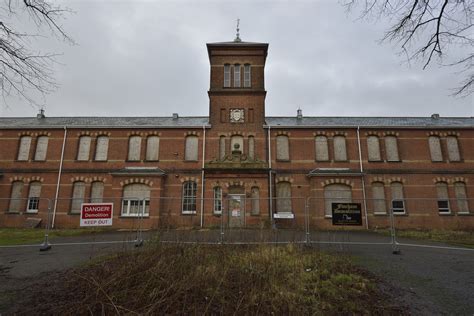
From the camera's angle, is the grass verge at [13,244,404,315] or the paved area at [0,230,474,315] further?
the paved area at [0,230,474,315]

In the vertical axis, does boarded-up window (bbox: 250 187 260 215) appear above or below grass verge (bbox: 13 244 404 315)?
above

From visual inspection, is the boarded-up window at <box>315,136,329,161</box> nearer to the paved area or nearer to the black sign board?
the paved area

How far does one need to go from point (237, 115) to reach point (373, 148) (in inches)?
452

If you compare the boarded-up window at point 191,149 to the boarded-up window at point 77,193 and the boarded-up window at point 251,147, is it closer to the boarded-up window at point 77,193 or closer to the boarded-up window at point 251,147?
the boarded-up window at point 251,147

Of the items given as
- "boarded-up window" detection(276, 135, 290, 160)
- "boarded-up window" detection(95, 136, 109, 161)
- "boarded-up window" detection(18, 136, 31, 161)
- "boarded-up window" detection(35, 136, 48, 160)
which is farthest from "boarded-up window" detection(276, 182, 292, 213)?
"boarded-up window" detection(18, 136, 31, 161)

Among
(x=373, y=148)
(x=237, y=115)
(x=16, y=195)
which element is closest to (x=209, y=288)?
(x=237, y=115)

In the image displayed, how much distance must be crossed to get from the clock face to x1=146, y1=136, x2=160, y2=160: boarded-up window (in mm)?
6451

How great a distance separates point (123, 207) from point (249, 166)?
32.2 feet

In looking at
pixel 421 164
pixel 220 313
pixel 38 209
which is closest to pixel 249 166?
pixel 421 164

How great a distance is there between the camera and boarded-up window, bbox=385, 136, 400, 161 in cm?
2150

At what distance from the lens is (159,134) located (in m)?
22.1

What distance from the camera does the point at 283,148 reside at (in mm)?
21766

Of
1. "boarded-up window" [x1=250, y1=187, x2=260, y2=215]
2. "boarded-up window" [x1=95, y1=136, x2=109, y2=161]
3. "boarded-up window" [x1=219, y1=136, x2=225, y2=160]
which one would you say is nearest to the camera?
"boarded-up window" [x1=250, y1=187, x2=260, y2=215]

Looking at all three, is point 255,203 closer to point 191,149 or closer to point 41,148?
point 191,149
